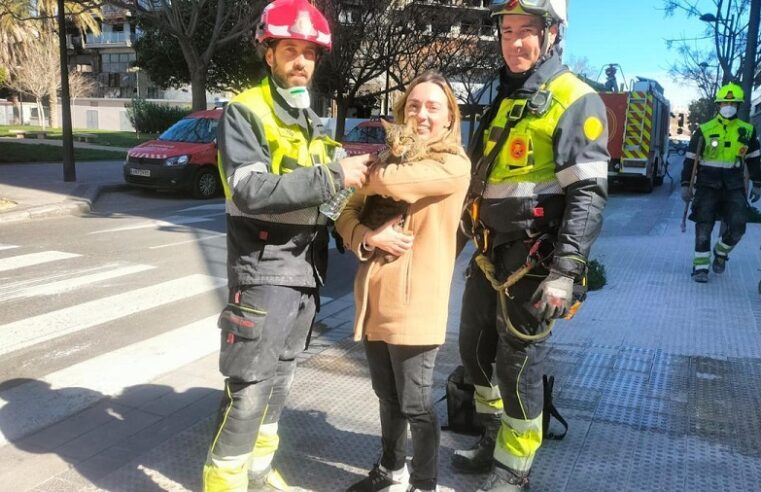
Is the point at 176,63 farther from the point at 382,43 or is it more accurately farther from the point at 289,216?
the point at 289,216

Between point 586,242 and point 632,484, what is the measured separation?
47.1 inches

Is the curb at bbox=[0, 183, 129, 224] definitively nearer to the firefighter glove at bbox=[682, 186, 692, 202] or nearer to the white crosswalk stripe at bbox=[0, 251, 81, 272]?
the white crosswalk stripe at bbox=[0, 251, 81, 272]

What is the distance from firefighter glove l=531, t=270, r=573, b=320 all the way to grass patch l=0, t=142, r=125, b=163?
18469mm

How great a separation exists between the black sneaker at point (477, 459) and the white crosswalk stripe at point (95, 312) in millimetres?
3359

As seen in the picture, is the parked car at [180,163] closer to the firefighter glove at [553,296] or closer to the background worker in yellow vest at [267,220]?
the background worker in yellow vest at [267,220]

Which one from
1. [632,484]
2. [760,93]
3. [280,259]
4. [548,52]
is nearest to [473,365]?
[632,484]

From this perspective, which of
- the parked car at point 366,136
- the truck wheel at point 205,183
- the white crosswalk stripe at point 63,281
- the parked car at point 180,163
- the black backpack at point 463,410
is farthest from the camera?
the parked car at point 366,136

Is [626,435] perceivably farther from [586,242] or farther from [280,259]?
[280,259]

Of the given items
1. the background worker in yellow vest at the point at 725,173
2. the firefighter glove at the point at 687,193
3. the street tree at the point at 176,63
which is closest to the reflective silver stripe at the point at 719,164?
the background worker in yellow vest at the point at 725,173

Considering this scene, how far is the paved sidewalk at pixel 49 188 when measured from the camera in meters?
10.6

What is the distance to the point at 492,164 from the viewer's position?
110 inches

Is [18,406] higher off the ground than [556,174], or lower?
lower

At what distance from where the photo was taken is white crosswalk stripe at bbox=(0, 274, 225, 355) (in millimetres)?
4988

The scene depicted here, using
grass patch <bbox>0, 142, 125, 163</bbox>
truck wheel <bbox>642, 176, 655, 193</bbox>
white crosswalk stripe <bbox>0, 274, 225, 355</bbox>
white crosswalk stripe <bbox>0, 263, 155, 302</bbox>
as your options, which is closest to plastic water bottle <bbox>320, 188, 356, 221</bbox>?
white crosswalk stripe <bbox>0, 274, 225, 355</bbox>
